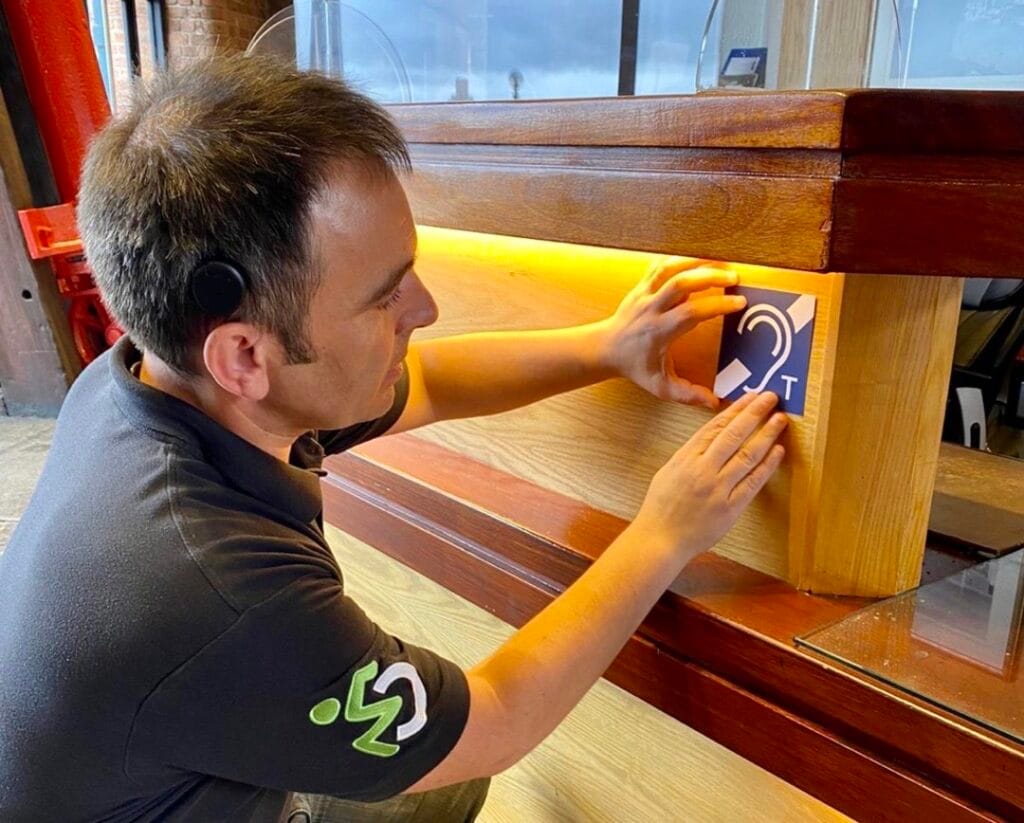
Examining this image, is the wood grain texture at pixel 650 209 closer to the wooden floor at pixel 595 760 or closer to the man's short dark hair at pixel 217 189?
the man's short dark hair at pixel 217 189

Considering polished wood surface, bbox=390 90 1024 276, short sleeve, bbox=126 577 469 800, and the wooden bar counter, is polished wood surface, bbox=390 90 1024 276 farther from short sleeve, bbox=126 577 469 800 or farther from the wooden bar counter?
short sleeve, bbox=126 577 469 800

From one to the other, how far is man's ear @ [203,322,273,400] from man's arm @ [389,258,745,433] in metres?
0.40

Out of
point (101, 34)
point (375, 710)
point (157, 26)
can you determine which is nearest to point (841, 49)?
point (375, 710)

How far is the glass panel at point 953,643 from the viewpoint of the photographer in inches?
27.7

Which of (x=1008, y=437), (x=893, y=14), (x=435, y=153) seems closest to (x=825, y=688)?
(x=435, y=153)

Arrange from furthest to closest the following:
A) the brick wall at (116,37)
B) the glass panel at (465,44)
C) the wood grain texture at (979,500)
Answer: the brick wall at (116,37), the glass panel at (465,44), the wood grain texture at (979,500)

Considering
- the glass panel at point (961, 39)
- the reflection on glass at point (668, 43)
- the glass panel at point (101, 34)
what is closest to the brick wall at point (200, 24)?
the glass panel at point (101, 34)

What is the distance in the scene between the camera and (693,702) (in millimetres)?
874

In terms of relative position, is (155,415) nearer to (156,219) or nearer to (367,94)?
(156,219)

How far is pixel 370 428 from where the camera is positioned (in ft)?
3.63

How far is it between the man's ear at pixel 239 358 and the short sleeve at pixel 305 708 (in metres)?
0.17

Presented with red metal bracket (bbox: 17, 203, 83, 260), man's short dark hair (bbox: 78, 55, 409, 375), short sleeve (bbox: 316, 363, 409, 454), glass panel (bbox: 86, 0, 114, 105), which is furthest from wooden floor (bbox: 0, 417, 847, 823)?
glass panel (bbox: 86, 0, 114, 105)

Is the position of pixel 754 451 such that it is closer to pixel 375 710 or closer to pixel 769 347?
pixel 769 347

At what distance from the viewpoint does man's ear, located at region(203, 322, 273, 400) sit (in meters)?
0.71
